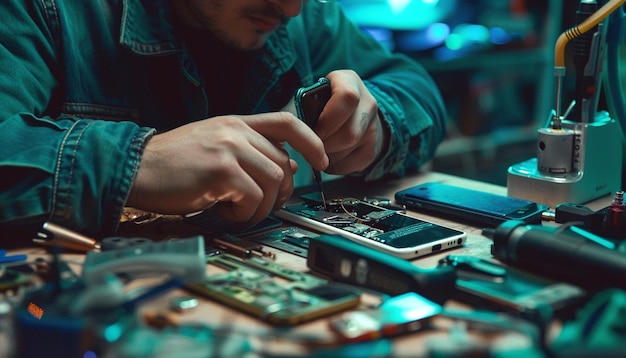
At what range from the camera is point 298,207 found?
3.61 feet

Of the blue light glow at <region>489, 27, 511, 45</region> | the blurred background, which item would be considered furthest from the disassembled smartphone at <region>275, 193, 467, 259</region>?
the blue light glow at <region>489, 27, 511, 45</region>

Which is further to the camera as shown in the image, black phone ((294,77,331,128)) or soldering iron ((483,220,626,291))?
black phone ((294,77,331,128))

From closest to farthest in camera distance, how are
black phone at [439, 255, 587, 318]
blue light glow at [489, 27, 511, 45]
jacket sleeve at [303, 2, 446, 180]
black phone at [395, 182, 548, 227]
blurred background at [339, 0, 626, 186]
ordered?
black phone at [439, 255, 587, 318], black phone at [395, 182, 548, 227], jacket sleeve at [303, 2, 446, 180], blurred background at [339, 0, 626, 186], blue light glow at [489, 27, 511, 45]

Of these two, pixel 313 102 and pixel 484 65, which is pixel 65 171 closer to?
pixel 313 102

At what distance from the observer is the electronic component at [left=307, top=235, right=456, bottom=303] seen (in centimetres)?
75

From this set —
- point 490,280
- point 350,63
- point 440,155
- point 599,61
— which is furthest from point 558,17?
point 490,280

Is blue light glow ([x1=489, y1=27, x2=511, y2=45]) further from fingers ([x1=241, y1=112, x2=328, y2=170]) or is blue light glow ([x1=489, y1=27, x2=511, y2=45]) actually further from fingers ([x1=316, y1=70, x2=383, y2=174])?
fingers ([x1=241, y1=112, x2=328, y2=170])

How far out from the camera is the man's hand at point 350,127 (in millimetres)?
1129

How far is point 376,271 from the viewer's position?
30.7 inches

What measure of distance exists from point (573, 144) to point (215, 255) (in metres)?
0.59

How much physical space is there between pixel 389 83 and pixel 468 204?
406 millimetres

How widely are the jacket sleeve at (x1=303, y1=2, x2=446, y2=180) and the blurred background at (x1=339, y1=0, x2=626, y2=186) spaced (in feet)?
5.53

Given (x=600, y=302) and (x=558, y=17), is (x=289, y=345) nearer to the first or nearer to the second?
(x=600, y=302)

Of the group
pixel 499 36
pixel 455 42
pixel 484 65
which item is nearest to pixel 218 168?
pixel 455 42
